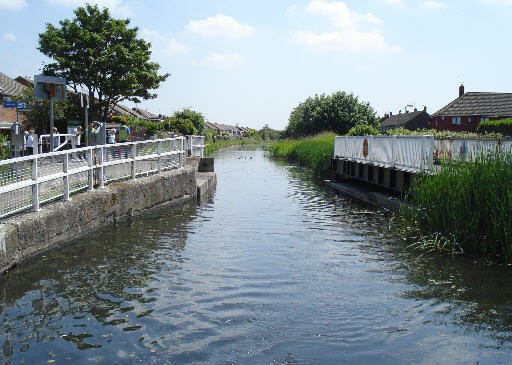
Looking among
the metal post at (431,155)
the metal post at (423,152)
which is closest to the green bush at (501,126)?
the metal post at (423,152)

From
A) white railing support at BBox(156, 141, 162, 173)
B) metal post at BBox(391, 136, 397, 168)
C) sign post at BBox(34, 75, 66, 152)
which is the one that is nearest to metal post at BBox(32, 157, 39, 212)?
sign post at BBox(34, 75, 66, 152)

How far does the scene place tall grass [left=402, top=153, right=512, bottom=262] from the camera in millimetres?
8773

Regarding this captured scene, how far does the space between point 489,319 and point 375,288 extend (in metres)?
1.60

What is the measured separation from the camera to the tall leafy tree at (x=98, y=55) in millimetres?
40812

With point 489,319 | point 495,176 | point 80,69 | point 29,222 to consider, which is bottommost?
point 489,319

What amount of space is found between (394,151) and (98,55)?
31.2m

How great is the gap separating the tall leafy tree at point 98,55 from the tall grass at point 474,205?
34.8 meters

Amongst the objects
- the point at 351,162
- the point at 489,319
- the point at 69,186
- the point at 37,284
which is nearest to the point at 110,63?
the point at 351,162

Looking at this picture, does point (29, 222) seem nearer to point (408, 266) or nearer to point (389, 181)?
point (408, 266)

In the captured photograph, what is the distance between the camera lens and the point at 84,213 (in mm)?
10289

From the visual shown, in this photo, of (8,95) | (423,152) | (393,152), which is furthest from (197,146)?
(8,95)

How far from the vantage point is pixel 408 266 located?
29.0ft

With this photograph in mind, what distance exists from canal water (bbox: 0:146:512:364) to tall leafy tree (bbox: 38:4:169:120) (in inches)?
1278

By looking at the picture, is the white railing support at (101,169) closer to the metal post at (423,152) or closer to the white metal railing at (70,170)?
the white metal railing at (70,170)
